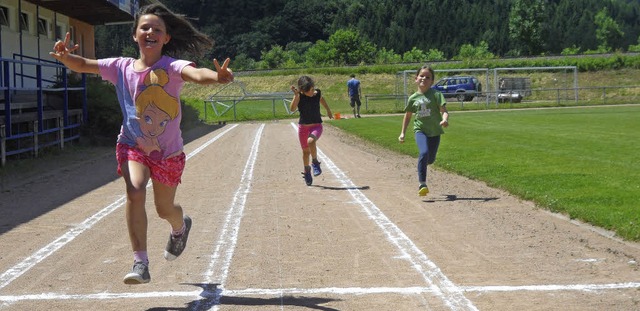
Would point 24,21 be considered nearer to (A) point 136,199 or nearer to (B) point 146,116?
(B) point 146,116

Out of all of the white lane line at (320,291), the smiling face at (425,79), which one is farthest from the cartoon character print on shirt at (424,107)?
the white lane line at (320,291)

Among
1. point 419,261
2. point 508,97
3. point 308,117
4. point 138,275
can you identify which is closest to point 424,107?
point 308,117

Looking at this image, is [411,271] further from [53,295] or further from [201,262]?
[53,295]

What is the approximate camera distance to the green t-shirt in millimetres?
11758

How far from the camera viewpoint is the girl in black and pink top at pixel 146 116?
596 cm

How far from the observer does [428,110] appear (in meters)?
11.8

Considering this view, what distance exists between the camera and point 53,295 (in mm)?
6043

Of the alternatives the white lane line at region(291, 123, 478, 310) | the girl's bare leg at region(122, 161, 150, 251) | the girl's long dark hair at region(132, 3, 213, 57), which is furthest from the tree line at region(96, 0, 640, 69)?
the girl's bare leg at region(122, 161, 150, 251)

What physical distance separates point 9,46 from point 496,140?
15348 millimetres

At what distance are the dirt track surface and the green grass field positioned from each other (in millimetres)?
397

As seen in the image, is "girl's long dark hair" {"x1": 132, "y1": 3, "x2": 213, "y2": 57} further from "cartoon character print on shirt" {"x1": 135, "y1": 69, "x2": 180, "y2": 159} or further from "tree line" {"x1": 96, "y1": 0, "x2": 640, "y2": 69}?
"tree line" {"x1": 96, "y1": 0, "x2": 640, "y2": 69}

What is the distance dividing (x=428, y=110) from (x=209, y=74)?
6.58 m

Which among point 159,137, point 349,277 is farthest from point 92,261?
point 349,277

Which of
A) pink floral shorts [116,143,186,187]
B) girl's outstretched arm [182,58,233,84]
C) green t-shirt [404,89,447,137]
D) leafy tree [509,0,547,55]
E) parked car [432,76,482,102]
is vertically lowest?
pink floral shorts [116,143,186,187]
